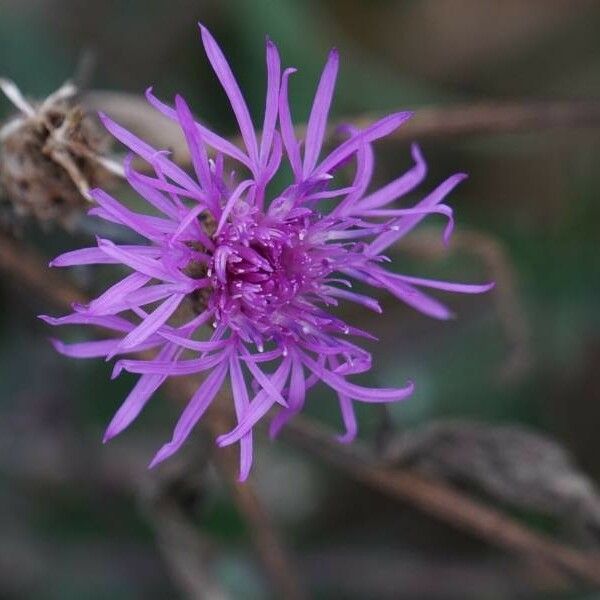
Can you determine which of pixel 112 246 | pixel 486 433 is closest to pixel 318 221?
pixel 112 246

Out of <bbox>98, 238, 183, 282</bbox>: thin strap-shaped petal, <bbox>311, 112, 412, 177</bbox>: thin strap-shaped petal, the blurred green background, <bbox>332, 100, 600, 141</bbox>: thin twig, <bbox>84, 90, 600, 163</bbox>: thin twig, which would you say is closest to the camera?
<bbox>98, 238, 183, 282</bbox>: thin strap-shaped petal

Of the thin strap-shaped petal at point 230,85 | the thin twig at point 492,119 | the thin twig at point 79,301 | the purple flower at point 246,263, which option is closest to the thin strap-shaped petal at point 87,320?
the purple flower at point 246,263

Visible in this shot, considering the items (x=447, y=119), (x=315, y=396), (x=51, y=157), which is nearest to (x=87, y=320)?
(x=51, y=157)

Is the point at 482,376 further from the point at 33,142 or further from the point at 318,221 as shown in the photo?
the point at 33,142

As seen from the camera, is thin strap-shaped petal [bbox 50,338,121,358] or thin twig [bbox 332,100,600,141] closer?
thin strap-shaped petal [bbox 50,338,121,358]

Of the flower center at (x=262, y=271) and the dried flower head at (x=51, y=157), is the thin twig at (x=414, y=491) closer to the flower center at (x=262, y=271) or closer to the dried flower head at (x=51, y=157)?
the dried flower head at (x=51, y=157)

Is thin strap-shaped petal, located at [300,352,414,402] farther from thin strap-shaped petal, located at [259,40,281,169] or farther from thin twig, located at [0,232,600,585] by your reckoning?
thin twig, located at [0,232,600,585]

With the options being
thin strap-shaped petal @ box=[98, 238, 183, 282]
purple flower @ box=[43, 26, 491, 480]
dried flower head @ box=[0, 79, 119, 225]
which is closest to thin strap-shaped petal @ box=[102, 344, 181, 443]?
purple flower @ box=[43, 26, 491, 480]

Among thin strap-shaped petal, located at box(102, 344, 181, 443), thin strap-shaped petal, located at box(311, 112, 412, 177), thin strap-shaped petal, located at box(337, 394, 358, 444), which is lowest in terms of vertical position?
thin strap-shaped petal, located at box(337, 394, 358, 444)

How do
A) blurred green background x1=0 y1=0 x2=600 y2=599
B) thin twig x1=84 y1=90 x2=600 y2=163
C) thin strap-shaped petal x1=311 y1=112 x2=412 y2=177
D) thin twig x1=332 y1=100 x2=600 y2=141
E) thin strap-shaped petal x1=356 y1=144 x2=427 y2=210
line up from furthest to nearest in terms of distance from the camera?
blurred green background x1=0 y1=0 x2=600 y2=599 → thin twig x1=332 y1=100 x2=600 y2=141 → thin twig x1=84 y1=90 x2=600 y2=163 → thin strap-shaped petal x1=356 y1=144 x2=427 y2=210 → thin strap-shaped petal x1=311 y1=112 x2=412 y2=177
